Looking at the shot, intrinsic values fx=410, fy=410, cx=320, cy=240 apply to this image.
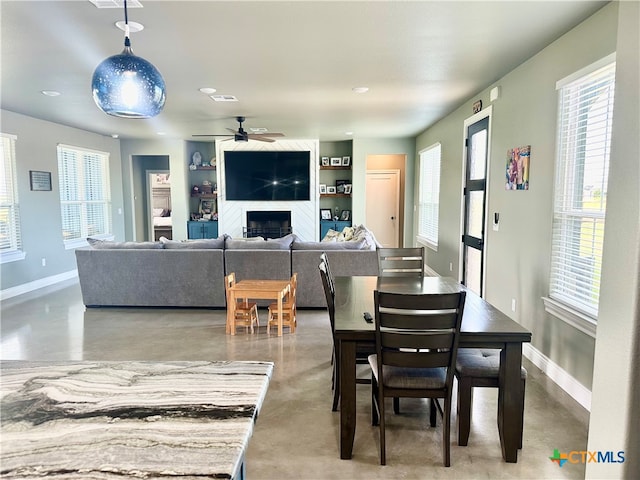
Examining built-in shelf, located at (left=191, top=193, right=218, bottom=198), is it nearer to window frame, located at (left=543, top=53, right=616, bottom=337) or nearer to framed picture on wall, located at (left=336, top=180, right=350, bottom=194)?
framed picture on wall, located at (left=336, top=180, right=350, bottom=194)

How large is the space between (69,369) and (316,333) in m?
2.97

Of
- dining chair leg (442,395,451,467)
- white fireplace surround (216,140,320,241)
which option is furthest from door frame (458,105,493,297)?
white fireplace surround (216,140,320,241)

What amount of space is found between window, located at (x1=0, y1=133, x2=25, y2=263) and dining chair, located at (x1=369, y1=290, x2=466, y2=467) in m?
5.86

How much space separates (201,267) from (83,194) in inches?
166

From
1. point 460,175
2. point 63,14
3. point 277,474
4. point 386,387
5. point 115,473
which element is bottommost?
point 277,474

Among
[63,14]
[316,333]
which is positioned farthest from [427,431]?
[63,14]

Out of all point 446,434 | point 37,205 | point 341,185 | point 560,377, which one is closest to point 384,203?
point 341,185

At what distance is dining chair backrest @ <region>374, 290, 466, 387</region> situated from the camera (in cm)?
194

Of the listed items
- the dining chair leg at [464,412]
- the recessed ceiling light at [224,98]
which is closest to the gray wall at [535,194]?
the dining chair leg at [464,412]

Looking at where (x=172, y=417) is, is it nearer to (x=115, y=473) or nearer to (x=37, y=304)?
(x=115, y=473)

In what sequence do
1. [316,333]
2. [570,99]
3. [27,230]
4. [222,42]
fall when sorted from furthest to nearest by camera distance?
[27,230] < [316,333] < [222,42] < [570,99]

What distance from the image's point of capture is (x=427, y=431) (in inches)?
96.2

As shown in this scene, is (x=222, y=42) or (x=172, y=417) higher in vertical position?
(x=222, y=42)

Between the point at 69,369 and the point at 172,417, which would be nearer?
the point at 172,417
